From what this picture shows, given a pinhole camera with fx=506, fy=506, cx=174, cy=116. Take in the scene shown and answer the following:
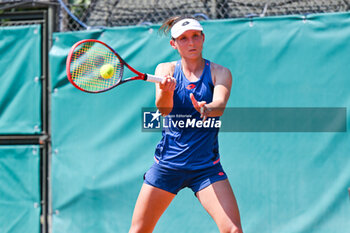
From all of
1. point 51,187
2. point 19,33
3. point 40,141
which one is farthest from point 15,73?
point 51,187

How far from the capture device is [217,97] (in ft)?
10.2

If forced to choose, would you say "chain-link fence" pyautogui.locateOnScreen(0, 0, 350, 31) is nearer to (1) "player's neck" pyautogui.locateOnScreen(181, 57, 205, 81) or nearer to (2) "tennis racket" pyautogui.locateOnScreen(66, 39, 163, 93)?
(2) "tennis racket" pyautogui.locateOnScreen(66, 39, 163, 93)

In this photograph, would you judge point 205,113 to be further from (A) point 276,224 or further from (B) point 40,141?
(B) point 40,141

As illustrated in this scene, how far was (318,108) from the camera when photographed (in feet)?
13.8

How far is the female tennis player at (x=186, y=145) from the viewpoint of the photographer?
3.15 meters

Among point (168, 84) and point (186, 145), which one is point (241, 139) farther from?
point (168, 84)

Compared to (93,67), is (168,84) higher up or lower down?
lower down

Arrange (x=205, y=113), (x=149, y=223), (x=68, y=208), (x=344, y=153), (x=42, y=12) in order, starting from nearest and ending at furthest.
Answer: (x=205, y=113)
(x=149, y=223)
(x=344, y=153)
(x=68, y=208)
(x=42, y=12)

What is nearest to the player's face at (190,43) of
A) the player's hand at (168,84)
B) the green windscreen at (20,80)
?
the player's hand at (168,84)

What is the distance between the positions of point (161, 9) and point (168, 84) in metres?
2.22

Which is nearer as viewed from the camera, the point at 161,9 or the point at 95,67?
the point at 95,67

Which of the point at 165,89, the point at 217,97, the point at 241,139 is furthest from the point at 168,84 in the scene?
Result: the point at 241,139

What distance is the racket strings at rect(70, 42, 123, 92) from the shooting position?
3654 millimetres

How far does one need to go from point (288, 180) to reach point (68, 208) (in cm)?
202
